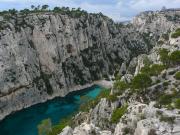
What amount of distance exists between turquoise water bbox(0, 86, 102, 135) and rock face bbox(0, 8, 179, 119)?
3.42m

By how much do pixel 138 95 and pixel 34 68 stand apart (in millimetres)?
82550

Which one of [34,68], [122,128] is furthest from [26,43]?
[122,128]

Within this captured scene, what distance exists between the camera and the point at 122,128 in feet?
139

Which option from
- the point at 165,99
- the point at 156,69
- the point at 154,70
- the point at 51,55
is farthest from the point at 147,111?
the point at 51,55

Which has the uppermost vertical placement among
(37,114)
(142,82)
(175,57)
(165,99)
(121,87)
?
(175,57)

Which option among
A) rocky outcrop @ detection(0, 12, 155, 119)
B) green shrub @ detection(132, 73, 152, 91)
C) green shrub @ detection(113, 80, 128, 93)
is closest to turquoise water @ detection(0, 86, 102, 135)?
rocky outcrop @ detection(0, 12, 155, 119)

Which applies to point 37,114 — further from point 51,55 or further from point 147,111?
point 147,111

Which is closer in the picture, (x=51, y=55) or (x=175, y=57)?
(x=175, y=57)

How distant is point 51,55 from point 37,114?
35.0 meters

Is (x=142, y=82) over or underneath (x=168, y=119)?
underneath

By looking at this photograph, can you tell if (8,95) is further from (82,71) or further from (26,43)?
(82,71)

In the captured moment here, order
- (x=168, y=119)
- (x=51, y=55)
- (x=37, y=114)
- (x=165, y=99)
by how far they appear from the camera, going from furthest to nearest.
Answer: (x=51, y=55)
(x=37, y=114)
(x=165, y=99)
(x=168, y=119)

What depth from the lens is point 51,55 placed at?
154375 mm

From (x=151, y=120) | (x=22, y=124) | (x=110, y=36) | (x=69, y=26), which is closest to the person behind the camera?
(x=151, y=120)
